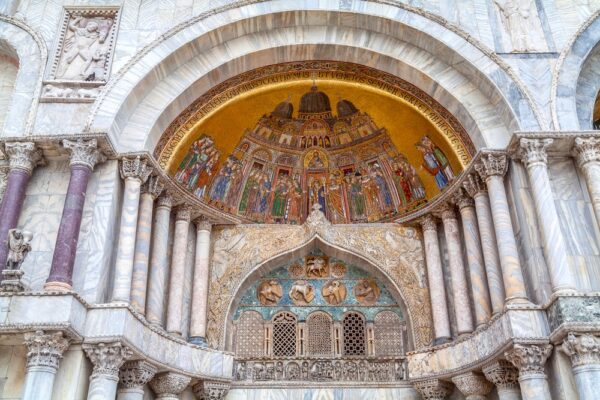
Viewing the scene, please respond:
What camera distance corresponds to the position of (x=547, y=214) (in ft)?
29.7

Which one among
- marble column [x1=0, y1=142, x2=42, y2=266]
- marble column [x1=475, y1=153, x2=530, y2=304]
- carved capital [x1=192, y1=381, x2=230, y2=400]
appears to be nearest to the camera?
marble column [x1=475, y1=153, x2=530, y2=304]

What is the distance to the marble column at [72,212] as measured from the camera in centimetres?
856

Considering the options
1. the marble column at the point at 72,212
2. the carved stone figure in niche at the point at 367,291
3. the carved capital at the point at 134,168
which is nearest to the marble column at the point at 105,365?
the marble column at the point at 72,212

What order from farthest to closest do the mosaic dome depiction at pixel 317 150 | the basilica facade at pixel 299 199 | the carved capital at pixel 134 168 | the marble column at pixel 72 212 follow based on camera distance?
1. the mosaic dome depiction at pixel 317 150
2. the carved capital at pixel 134 168
3. the basilica facade at pixel 299 199
4. the marble column at pixel 72 212

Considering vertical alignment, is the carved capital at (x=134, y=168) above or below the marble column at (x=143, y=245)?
above

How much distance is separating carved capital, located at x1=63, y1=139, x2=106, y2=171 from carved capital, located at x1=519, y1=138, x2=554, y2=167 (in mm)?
7333

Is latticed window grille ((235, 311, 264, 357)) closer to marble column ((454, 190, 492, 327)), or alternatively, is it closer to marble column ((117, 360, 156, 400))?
marble column ((117, 360, 156, 400))

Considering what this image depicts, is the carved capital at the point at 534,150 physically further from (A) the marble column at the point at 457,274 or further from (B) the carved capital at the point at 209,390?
(B) the carved capital at the point at 209,390

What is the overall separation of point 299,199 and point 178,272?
3435mm

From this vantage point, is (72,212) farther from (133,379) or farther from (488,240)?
(488,240)

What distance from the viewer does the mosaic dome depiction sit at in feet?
38.2

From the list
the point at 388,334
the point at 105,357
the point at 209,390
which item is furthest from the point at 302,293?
the point at 105,357

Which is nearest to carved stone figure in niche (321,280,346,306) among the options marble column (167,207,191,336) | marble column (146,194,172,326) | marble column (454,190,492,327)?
marble column (454,190,492,327)

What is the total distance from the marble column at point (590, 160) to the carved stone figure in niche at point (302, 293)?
5.88 meters
